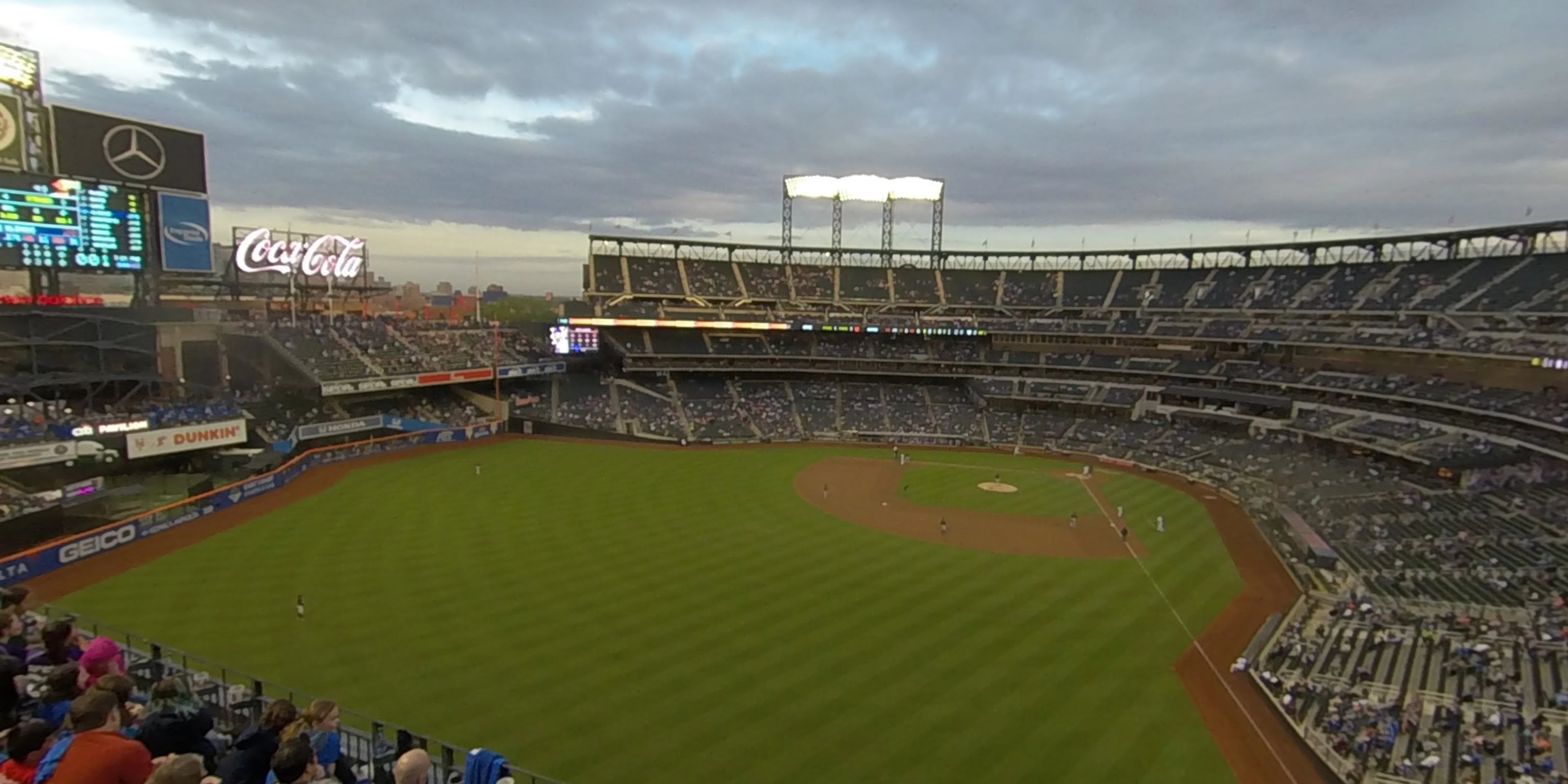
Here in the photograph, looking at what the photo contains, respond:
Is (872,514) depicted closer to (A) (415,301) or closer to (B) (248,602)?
Result: (B) (248,602)

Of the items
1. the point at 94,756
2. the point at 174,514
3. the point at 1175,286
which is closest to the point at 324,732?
the point at 94,756

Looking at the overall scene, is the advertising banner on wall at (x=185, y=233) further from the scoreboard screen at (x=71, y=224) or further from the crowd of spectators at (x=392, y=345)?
the crowd of spectators at (x=392, y=345)

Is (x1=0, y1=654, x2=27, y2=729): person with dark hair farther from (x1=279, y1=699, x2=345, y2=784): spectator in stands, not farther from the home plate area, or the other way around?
the home plate area

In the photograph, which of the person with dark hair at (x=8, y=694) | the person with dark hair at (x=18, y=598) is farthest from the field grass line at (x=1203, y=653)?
the person with dark hair at (x=18, y=598)

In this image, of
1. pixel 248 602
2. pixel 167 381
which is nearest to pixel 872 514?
pixel 248 602

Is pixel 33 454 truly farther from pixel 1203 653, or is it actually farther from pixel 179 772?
pixel 1203 653

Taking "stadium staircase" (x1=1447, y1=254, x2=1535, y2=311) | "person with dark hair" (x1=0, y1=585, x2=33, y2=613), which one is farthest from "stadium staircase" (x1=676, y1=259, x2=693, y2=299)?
"person with dark hair" (x1=0, y1=585, x2=33, y2=613)
